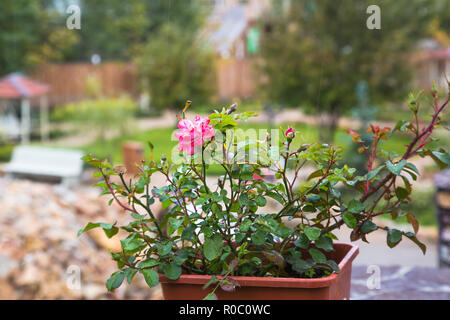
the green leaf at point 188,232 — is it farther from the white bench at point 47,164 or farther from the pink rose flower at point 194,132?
the white bench at point 47,164

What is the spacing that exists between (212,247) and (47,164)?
518 cm

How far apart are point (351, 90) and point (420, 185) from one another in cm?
134

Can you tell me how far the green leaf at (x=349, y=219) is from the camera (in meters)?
0.71

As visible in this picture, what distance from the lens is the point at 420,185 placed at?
6039 millimetres

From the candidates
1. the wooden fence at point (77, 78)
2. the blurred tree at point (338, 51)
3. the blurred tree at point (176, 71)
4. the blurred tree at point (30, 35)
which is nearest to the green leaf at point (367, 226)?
the blurred tree at point (338, 51)

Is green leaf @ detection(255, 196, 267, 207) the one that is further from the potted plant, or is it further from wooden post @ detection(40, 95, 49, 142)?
wooden post @ detection(40, 95, 49, 142)

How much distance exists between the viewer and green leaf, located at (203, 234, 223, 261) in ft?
2.22

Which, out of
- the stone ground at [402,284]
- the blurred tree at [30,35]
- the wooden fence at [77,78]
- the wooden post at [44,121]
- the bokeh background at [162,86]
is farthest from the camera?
the wooden fence at [77,78]

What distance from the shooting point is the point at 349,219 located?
712mm

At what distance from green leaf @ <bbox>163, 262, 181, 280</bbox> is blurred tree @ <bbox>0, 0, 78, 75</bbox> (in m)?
10.8

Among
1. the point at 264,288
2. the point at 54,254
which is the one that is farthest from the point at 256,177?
the point at 54,254

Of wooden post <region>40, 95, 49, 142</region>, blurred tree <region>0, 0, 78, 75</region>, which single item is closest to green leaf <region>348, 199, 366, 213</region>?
wooden post <region>40, 95, 49, 142</region>

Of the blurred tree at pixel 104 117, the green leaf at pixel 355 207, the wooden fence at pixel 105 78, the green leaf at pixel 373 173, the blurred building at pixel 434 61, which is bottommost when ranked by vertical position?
the blurred tree at pixel 104 117

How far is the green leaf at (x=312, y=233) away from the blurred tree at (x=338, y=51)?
17.7 feet
